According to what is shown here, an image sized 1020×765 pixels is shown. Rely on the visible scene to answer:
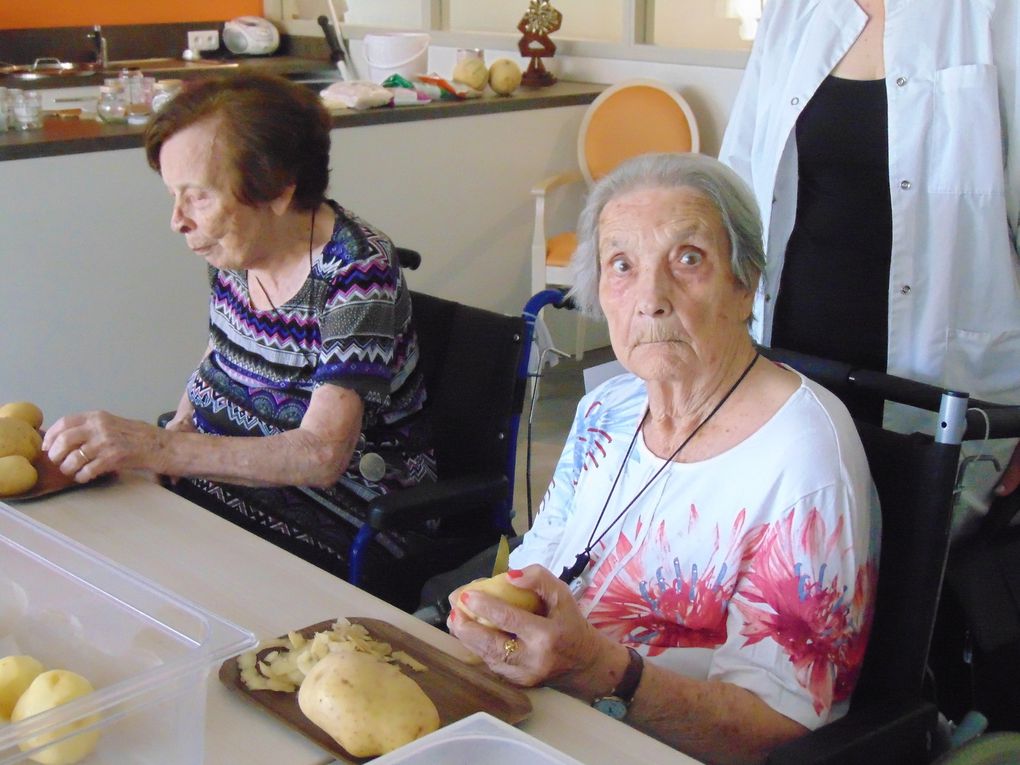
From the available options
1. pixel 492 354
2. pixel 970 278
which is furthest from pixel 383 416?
pixel 970 278

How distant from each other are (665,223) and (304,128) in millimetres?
694

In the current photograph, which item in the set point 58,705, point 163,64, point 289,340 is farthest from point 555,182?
point 58,705

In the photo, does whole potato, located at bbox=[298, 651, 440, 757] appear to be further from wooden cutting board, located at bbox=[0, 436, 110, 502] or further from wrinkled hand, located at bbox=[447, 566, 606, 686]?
wooden cutting board, located at bbox=[0, 436, 110, 502]

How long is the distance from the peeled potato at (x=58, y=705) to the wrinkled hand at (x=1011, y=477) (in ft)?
4.16

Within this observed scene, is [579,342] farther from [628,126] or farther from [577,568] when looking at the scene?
[577,568]

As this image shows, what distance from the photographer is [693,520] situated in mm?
1359

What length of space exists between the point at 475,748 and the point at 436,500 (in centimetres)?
87

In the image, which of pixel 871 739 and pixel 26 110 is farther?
pixel 26 110

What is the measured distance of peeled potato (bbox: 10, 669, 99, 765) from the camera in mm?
913

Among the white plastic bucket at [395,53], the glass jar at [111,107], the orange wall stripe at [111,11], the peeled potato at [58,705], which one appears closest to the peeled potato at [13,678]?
the peeled potato at [58,705]

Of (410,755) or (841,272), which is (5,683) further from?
(841,272)

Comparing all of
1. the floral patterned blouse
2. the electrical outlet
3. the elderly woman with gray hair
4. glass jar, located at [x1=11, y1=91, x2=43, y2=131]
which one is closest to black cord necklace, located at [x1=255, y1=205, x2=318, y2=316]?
the elderly woman with gray hair

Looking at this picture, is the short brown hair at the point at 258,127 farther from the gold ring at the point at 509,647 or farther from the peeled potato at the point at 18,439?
the gold ring at the point at 509,647

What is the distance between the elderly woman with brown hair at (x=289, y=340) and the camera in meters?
1.75
